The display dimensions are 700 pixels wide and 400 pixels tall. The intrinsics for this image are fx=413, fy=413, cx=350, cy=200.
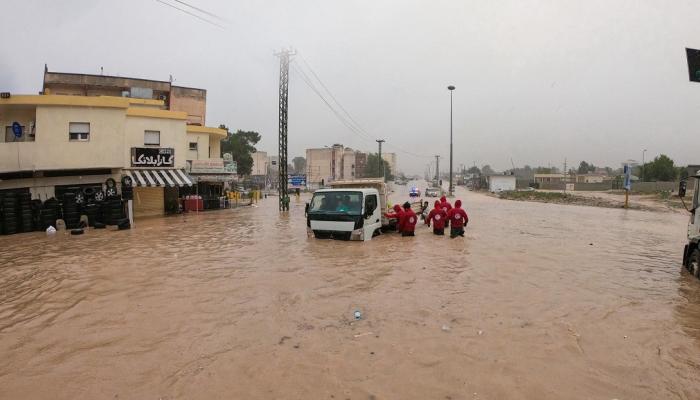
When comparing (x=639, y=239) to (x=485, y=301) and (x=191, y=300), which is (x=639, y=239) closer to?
(x=485, y=301)

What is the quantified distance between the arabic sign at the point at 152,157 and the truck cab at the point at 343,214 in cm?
1267

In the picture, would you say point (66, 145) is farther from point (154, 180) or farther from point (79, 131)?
point (154, 180)

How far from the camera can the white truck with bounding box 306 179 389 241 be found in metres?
12.6

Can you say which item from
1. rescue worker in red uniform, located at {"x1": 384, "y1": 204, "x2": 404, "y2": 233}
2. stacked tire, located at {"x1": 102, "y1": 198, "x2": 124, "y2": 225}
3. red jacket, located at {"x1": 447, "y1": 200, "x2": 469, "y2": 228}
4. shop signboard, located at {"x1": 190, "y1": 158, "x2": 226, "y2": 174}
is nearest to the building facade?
stacked tire, located at {"x1": 102, "y1": 198, "x2": 124, "y2": 225}

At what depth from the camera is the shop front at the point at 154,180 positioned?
21203mm

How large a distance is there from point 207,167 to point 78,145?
30.8 ft

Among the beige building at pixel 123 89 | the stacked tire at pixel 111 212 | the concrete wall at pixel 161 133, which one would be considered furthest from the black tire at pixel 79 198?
the beige building at pixel 123 89

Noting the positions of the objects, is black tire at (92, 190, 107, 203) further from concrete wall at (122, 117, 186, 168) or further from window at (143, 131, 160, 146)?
window at (143, 131, 160, 146)

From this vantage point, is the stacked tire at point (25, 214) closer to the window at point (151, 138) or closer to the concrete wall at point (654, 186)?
the window at point (151, 138)

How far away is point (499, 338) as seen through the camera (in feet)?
17.1

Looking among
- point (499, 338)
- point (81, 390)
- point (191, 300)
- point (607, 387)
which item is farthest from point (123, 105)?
point (607, 387)

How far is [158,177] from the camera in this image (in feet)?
71.4

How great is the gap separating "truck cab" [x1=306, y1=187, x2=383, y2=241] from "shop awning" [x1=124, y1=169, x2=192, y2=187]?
38.2 feet

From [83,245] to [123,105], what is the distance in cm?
910
